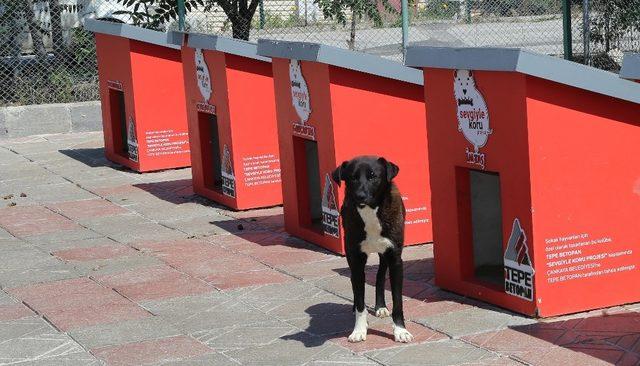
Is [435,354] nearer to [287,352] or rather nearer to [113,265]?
[287,352]

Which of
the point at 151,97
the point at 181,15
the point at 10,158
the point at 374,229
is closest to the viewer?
the point at 374,229

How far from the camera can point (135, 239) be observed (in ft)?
32.8

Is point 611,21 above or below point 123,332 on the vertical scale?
above

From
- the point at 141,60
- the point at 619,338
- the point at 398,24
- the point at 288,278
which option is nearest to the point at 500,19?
the point at 398,24

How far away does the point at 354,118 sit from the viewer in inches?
348

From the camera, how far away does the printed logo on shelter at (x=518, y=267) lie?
6.89m

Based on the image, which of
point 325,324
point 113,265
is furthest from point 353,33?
point 325,324

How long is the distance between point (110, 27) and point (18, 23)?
12.8 feet

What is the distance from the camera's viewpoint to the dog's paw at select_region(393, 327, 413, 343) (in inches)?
260

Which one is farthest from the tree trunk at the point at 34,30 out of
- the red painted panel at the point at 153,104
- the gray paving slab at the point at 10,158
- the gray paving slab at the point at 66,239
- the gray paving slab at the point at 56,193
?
the gray paving slab at the point at 66,239

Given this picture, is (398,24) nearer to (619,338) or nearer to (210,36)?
(210,36)

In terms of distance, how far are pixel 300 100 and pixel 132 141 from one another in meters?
4.55

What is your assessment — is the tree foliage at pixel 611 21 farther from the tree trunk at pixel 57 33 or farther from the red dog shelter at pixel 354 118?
the tree trunk at pixel 57 33

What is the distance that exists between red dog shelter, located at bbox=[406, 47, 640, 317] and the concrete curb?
1002 centimetres
